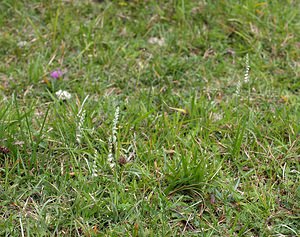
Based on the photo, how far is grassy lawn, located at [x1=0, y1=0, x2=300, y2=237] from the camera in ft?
7.93

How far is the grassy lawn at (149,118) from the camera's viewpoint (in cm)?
242

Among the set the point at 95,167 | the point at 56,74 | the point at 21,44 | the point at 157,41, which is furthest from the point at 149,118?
the point at 21,44

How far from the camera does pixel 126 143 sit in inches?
109

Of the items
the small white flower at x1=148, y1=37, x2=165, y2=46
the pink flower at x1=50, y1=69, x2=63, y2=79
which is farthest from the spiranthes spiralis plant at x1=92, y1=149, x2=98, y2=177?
the small white flower at x1=148, y1=37, x2=165, y2=46

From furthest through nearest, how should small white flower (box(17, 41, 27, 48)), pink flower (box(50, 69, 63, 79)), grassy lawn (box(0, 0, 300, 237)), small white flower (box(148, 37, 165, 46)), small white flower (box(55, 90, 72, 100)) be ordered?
small white flower (box(148, 37, 165, 46))
small white flower (box(17, 41, 27, 48))
pink flower (box(50, 69, 63, 79))
small white flower (box(55, 90, 72, 100))
grassy lawn (box(0, 0, 300, 237))

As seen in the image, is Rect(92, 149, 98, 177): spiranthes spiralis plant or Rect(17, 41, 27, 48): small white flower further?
Rect(17, 41, 27, 48): small white flower

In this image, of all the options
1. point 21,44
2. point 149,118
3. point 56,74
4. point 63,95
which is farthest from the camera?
point 21,44

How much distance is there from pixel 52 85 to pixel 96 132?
63 centimetres

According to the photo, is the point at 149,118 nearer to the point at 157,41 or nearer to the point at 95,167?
the point at 95,167

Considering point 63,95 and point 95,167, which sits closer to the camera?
point 95,167

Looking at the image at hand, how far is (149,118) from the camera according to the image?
293cm

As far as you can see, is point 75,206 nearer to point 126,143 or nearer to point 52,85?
point 126,143

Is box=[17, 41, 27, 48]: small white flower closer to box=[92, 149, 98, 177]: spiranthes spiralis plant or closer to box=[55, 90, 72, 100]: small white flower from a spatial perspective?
box=[55, 90, 72, 100]: small white flower

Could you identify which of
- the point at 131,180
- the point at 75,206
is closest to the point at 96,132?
the point at 131,180
